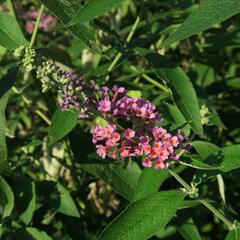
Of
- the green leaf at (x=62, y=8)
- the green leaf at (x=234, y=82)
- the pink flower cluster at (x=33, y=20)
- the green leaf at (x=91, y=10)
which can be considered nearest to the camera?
the green leaf at (x=91, y=10)

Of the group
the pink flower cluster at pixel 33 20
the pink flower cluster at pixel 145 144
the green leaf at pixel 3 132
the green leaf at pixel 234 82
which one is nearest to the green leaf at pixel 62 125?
the green leaf at pixel 3 132

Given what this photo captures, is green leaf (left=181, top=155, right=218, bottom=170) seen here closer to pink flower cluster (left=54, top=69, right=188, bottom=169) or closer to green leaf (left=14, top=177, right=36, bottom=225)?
pink flower cluster (left=54, top=69, right=188, bottom=169)

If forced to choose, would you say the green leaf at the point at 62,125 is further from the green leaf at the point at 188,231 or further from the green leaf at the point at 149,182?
the green leaf at the point at 188,231

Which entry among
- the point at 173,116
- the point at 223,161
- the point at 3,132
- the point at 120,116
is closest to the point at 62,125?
the point at 3,132

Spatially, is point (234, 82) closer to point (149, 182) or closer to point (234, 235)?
point (149, 182)

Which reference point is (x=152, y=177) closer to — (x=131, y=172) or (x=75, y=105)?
(x=131, y=172)

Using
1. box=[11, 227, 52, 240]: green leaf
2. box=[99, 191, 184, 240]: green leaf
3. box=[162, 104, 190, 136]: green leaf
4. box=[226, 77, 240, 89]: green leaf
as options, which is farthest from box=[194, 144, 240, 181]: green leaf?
box=[226, 77, 240, 89]: green leaf

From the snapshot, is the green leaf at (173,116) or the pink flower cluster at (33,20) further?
the pink flower cluster at (33,20)

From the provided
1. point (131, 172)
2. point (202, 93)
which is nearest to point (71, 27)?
point (131, 172)

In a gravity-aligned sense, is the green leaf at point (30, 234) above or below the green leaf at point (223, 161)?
below
